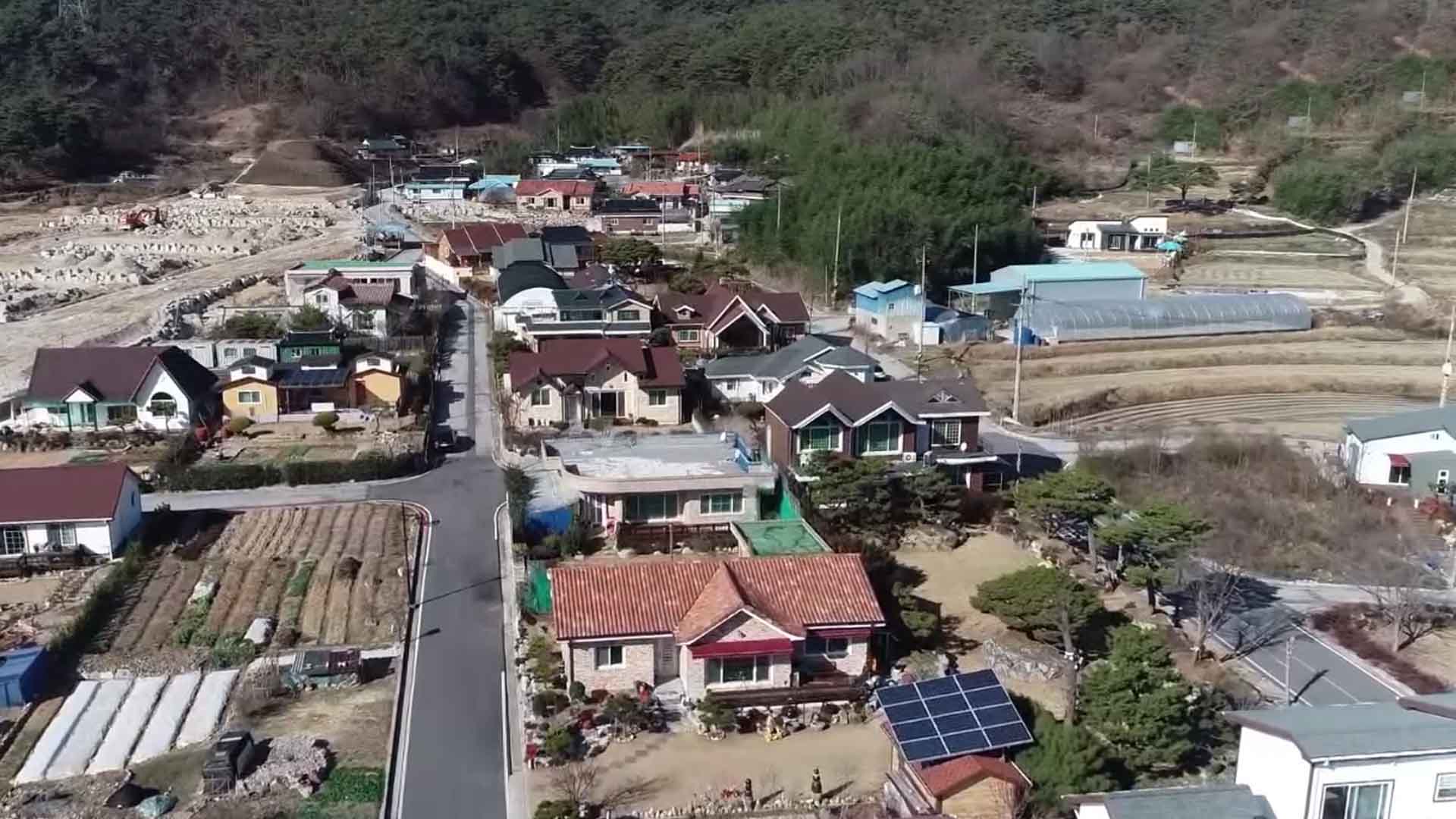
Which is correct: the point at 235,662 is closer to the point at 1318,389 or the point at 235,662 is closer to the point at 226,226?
the point at 1318,389

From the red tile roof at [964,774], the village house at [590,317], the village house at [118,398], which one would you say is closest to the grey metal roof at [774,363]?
the village house at [590,317]

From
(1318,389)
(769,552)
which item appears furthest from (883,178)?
(769,552)

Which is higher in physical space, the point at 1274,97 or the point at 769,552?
the point at 1274,97

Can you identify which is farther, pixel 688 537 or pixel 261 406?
pixel 261 406

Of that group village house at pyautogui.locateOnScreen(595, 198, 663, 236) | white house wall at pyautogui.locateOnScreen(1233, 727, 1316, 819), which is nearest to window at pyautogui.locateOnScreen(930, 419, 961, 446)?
white house wall at pyautogui.locateOnScreen(1233, 727, 1316, 819)

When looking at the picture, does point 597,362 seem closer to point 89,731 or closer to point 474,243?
point 89,731

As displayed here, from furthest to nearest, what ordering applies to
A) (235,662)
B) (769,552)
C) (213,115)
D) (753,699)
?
1. (213,115)
2. (769,552)
3. (235,662)
4. (753,699)

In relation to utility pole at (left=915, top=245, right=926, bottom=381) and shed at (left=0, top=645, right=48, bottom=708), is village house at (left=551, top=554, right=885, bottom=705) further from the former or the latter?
utility pole at (left=915, top=245, right=926, bottom=381)

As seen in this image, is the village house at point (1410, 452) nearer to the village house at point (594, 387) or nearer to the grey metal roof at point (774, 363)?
the grey metal roof at point (774, 363)
